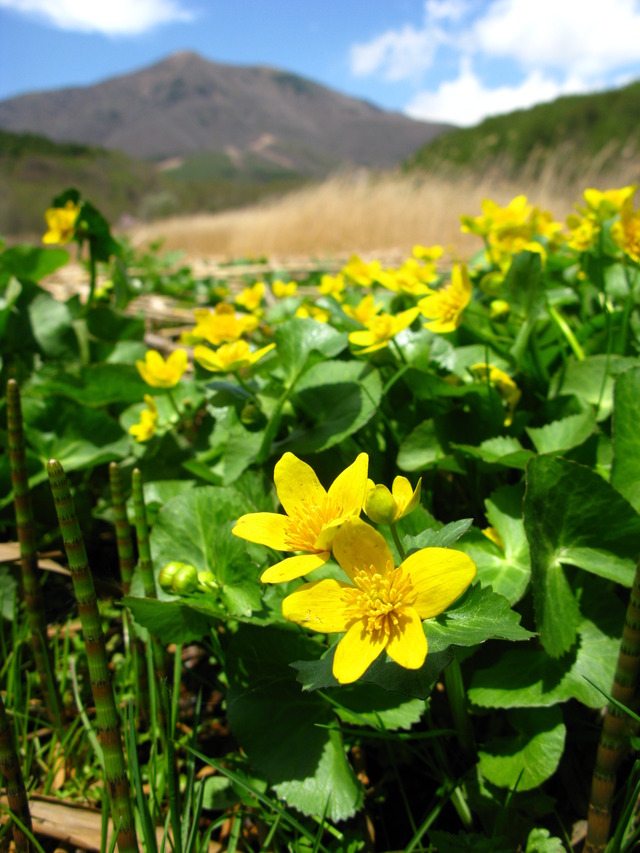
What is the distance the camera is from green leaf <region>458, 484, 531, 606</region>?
3.04 feet

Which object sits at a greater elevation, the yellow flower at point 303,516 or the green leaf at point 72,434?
the yellow flower at point 303,516

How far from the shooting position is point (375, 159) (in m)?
167

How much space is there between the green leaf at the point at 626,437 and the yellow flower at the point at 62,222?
148 cm

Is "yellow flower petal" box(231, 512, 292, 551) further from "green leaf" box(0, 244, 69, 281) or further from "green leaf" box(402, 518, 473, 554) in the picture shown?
"green leaf" box(0, 244, 69, 281)

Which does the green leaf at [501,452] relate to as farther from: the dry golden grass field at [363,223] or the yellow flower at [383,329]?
the dry golden grass field at [363,223]

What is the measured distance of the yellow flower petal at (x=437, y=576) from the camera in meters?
0.59

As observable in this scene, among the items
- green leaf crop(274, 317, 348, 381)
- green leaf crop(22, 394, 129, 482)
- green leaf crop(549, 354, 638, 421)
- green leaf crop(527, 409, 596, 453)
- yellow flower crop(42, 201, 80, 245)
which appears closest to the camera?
green leaf crop(527, 409, 596, 453)

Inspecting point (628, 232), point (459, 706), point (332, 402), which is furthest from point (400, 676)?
point (628, 232)

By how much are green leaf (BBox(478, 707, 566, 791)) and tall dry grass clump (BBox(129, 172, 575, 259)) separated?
619 cm

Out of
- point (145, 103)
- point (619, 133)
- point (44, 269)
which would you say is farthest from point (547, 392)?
point (145, 103)

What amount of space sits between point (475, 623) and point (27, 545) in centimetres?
73

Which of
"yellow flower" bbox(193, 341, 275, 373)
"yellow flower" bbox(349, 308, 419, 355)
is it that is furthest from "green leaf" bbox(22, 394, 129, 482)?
"yellow flower" bbox(349, 308, 419, 355)

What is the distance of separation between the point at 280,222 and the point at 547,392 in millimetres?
7940

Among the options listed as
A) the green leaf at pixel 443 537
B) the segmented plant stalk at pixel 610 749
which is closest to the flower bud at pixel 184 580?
the green leaf at pixel 443 537
